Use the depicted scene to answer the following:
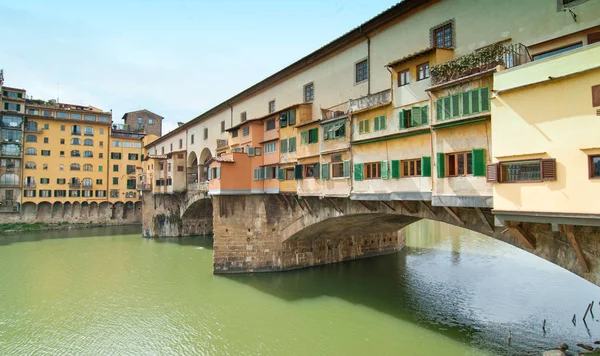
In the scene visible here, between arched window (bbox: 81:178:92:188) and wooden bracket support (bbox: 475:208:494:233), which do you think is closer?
wooden bracket support (bbox: 475:208:494:233)

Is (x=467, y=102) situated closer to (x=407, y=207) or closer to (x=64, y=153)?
(x=407, y=207)

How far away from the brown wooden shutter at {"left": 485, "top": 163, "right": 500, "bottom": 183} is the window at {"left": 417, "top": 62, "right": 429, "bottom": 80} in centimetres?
478

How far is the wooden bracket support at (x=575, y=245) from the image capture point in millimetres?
9836

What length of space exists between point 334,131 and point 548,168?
33.0 feet

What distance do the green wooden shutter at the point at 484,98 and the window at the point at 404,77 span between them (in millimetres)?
3535

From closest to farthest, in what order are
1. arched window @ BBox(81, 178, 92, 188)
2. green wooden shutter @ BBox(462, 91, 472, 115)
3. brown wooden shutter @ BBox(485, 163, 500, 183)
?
brown wooden shutter @ BBox(485, 163, 500, 183) < green wooden shutter @ BBox(462, 91, 472, 115) < arched window @ BBox(81, 178, 92, 188)

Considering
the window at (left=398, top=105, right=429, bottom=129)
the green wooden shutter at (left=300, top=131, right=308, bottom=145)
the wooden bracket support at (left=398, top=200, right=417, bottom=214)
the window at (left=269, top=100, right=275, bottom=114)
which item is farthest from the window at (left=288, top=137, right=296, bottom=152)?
the window at (left=398, top=105, right=429, bottom=129)

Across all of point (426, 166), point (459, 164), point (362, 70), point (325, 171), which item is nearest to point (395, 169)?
point (426, 166)

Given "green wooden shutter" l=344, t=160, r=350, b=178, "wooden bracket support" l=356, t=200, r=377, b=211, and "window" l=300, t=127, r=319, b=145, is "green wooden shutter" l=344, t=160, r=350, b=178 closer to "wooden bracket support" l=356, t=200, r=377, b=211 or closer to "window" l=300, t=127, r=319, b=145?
"wooden bracket support" l=356, t=200, r=377, b=211

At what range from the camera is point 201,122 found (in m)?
38.5

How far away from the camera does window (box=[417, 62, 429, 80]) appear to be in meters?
14.0

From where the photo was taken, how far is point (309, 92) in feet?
73.6

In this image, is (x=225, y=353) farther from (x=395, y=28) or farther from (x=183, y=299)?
(x=395, y=28)

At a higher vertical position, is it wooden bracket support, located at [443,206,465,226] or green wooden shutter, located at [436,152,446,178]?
green wooden shutter, located at [436,152,446,178]
